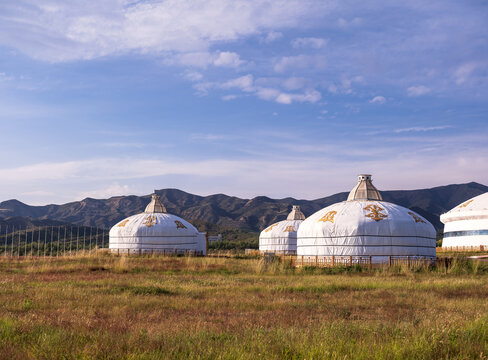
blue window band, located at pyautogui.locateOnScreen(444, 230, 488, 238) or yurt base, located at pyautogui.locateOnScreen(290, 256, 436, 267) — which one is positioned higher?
blue window band, located at pyautogui.locateOnScreen(444, 230, 488, 238)

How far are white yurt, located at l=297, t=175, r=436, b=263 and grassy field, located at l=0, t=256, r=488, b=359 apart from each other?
1252cm

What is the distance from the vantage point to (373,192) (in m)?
36.2

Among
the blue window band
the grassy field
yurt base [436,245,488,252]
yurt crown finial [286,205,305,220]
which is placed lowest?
yurt base [436,245,488,252]

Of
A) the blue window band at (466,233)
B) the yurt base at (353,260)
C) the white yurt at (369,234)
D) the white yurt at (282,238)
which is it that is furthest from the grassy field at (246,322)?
the white yurt at (282,238)

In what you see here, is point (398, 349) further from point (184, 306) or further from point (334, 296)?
point (334, 296)

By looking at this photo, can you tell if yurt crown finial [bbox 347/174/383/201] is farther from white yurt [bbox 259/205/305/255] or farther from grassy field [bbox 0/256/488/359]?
white yurt [bbox 259/205/305/255]

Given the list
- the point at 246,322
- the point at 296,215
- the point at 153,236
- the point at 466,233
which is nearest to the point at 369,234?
the point at 246,322

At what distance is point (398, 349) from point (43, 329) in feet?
16.7

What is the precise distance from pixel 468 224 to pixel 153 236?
32.6 m

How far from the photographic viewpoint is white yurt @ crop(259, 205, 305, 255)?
5691 cm

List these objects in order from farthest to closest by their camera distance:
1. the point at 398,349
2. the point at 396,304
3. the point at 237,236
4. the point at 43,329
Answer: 1. the point at 237,236
2. the point at 396,304
3. the point at 43,329
4. the point at 398,349

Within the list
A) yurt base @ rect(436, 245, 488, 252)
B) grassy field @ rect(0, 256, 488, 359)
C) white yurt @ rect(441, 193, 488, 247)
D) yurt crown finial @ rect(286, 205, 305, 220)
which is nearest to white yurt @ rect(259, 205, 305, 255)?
yurt crown finial @ rect(286, 205, 305, 220)

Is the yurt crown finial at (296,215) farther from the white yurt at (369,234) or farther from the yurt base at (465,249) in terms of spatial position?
the white yurt at (369,234)

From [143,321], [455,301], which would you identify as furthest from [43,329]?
[455,301]
